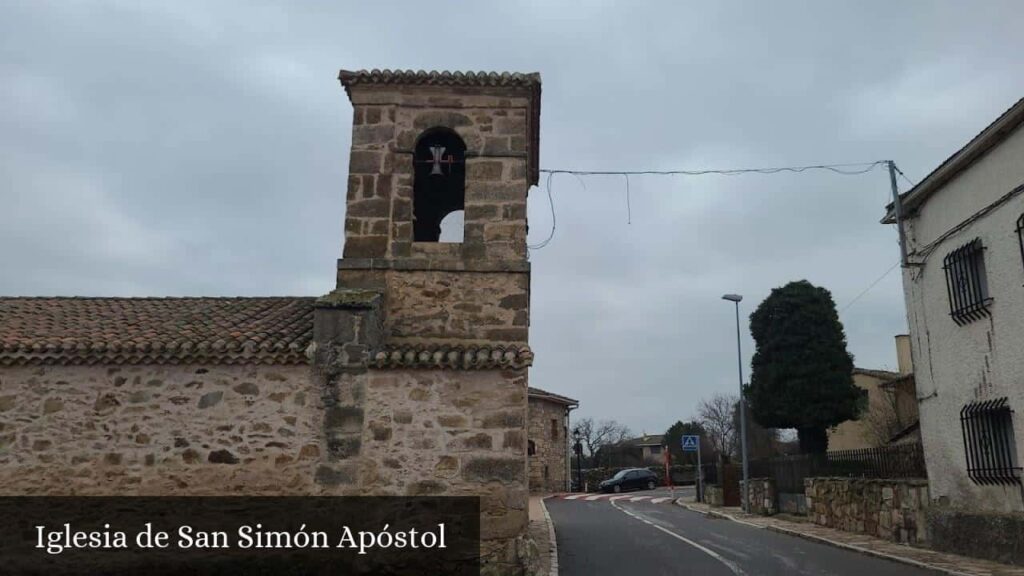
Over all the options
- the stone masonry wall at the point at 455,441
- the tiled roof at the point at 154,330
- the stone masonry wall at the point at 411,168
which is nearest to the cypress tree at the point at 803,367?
the stone masonry wall at the point at 411,168

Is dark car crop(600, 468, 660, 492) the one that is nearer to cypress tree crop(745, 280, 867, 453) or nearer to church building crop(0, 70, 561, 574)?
cypress tree crop(745, 280, 867, 453)

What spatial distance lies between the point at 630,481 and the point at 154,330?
31354 mm

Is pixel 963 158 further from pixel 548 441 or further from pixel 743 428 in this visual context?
pixel 548 441

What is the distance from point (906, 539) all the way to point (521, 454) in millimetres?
7817

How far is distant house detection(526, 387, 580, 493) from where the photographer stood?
34375 millimetres

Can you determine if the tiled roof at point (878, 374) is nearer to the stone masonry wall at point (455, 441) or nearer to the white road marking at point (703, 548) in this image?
the white road marking at point (703, 548)

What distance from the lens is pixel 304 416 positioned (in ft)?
30.6

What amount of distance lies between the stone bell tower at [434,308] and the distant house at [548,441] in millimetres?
23220

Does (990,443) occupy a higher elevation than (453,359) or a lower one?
lower

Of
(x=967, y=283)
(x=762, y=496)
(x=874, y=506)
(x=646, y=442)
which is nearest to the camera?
(x=967, y=283)

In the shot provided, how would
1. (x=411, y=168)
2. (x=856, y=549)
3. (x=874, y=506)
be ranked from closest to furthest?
(x=411, y=168), (x=856, y=549), (x=874, y=506)

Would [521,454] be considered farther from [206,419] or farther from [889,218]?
[889,218]

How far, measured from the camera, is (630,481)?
38000mm

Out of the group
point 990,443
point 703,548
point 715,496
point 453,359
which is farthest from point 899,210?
point 715,496
